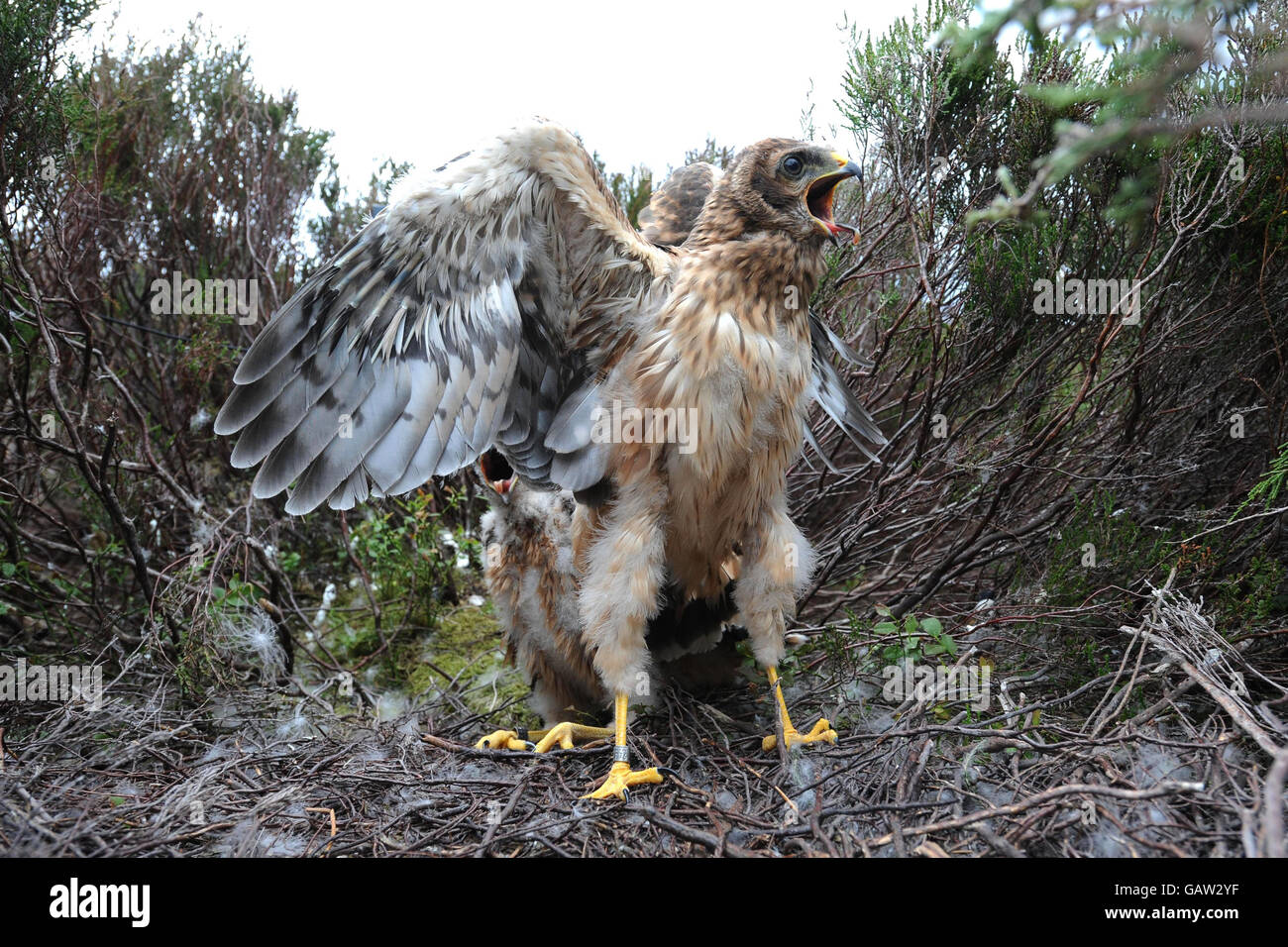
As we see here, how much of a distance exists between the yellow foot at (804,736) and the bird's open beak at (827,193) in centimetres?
172

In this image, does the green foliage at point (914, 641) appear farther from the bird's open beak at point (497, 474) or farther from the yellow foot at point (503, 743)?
the bird's open beak at point (497, 474)

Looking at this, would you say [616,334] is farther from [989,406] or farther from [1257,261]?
[1257,261]

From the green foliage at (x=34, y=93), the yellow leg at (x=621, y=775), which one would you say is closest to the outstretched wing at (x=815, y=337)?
the yellow leg at (x=621, y=775)

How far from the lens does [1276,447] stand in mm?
2895

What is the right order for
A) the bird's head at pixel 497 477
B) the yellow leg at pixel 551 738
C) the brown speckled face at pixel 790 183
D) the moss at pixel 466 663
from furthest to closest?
the moss at pixel 466 663 → the bird's head at pixel 497 477 → the yellow leg at pixel 551 738 → the brown speckled face at pixel 790 183

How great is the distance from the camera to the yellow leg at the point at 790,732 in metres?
2.87

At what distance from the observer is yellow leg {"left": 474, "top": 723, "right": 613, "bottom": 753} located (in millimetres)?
3178

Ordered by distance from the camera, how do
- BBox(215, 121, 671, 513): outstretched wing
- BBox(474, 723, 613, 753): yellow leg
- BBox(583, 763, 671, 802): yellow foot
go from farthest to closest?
BBox(474, 723, 613, 753): yellow leg
BBox(215, 121, 671, 513): outstretched wing
BBox(583, 763, 671, 802): yellow foot

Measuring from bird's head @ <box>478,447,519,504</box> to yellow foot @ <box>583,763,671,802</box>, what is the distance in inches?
50.0

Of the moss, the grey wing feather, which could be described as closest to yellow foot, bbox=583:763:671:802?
the moss

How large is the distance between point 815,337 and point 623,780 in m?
2.04

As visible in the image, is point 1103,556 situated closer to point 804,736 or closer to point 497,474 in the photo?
point 804,736

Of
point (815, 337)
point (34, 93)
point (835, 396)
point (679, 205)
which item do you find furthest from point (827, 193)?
point (34, 93)

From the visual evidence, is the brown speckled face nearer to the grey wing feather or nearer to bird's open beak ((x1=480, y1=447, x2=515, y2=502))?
the grey wing feather
